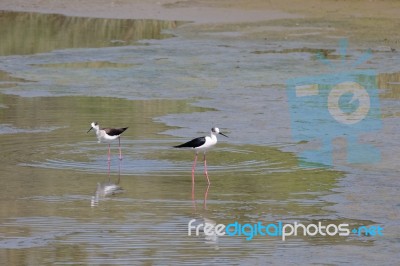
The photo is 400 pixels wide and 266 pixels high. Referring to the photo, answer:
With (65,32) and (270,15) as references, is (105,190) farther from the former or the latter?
(270,15)

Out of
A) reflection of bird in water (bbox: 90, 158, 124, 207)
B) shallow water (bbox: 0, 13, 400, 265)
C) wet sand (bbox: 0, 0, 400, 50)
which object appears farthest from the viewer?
wet sand (bbox: 0, 0, 400, 50)

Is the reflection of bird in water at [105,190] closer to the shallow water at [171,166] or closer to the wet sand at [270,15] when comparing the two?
the shallow water at [171,166]

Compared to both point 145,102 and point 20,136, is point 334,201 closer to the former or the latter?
point 20,136

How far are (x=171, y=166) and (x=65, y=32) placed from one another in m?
14.8

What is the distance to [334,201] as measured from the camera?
1191 centimetres

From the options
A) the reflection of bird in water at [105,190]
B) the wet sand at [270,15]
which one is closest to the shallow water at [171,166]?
the reflection of bird in water at [105,190]

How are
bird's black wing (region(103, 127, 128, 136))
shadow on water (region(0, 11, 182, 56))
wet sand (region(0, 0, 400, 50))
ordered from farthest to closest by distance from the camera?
wet sand (region(0, 0, 400, 50)) → shadow on water (region(0, 11, 182, 56)) → bird's black wing (region(103, 127, 128, 136))

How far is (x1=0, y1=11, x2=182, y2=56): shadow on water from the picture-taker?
85.4ft

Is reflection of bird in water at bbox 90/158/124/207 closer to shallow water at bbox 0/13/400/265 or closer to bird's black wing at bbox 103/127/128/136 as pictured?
shallow water at bbox 0/13/400/265
